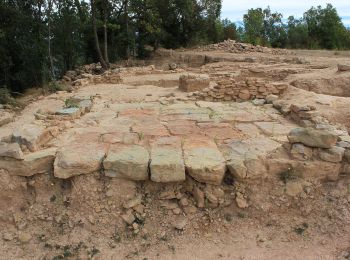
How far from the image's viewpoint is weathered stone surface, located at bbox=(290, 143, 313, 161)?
162 inches

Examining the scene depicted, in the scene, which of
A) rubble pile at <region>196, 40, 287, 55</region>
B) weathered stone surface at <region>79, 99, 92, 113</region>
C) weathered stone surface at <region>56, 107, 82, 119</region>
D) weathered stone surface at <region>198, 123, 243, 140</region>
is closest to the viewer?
weathered stone surface at <region>198, 123, 243, 140</region>

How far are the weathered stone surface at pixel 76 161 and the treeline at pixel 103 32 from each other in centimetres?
864

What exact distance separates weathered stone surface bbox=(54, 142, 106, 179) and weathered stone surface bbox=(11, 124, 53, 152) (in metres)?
0.34

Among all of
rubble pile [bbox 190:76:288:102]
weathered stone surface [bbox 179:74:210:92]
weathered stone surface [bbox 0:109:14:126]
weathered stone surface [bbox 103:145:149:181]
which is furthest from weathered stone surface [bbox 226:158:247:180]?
weathered stone surface [bbox 179:74:210:92]

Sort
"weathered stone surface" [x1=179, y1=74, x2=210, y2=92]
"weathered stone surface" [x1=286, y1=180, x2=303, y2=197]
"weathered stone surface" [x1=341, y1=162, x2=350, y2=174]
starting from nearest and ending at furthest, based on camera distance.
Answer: "weathered stone surface" [x1=286, y1=180, x2=303, y2=197]
"weathered stone surface" [x1=341, y1=162, x2=350, y2=174]
"weathered stone surface" [x1=179, y1=74, x2=210, y2=92]

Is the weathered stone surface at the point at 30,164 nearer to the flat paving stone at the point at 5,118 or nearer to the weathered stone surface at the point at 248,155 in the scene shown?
the weathered stone surface at the point at 248,155

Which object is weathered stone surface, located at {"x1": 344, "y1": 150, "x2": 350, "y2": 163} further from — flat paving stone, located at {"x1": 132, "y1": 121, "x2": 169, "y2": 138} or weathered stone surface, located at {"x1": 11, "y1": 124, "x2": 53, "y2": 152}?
weathered stone surface, located at {"x1": 11, "y1": 124, "x2": 53, "y2": 152}

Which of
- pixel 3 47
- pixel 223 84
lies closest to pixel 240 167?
pixel 223 84

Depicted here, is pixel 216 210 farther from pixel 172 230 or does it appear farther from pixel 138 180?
pixel 138 180

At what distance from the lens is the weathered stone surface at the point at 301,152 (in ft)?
13.5

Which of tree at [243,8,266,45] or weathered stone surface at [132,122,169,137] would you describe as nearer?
weathered stone surface at [132,122,169,137]

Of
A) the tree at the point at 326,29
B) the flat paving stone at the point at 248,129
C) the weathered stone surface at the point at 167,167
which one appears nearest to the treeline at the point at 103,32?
the tree at the point at 326,29

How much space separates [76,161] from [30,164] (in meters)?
0.52

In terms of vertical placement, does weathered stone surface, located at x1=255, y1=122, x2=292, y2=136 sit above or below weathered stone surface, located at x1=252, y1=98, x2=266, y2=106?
below
